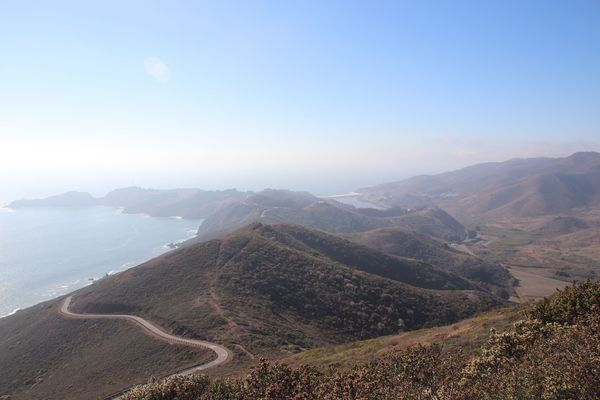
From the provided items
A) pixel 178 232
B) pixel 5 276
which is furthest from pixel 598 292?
pixel 178 232

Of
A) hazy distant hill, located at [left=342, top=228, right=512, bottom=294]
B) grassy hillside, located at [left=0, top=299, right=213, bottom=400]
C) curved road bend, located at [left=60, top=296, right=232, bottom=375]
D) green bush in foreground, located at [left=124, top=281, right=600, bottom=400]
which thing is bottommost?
hazy distant hill, located at [left=342, top=228, right=512, bottom=294]

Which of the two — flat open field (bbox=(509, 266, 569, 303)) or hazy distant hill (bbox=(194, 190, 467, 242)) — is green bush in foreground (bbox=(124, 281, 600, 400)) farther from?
hazy distant hill (bbox=(194, 190, 467, 242))

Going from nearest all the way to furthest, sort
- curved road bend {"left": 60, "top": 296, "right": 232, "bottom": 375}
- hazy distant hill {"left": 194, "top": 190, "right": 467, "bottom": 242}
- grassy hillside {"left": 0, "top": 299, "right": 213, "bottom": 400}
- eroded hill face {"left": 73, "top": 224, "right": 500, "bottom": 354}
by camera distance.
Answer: curved road bend {"left": 60, "top": 296, "right": 232, "bottom": 375} → grassy hillside {"left": 0, "top": 299, "right": 213, "bottom": 400} → eroded hill face {"left": 73, "top": 224, "right": 500, "bottom": 354} → hazy distant hill {"left": 194, "top": 190, "right": 467, "bottom": 242}

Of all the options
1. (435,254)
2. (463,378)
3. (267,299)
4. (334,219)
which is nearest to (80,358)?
(267,299)

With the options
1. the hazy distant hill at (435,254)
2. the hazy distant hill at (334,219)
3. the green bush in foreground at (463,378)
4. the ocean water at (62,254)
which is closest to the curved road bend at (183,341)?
the green bush in foreground at (463,378)

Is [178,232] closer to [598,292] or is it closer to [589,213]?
[598,292]

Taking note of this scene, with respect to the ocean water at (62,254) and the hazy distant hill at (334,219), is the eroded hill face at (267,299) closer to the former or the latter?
the ocean water at (62,254)

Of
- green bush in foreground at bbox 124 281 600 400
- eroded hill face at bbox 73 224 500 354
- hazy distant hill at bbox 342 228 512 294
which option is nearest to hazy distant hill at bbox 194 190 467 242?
hazy distant hill at bbox 342 228 512 294
